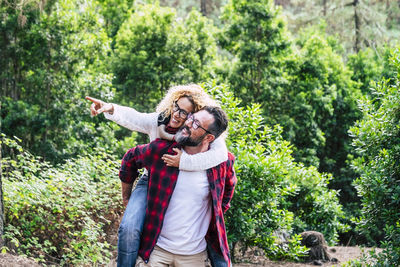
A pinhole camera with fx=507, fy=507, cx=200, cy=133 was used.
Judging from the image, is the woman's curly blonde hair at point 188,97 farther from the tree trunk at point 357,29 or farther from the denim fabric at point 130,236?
the tree trunk at point 357,29

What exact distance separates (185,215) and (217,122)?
2.33ft

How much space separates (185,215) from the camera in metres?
3.50

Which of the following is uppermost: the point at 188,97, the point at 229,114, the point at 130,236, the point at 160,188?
the point at 188,97

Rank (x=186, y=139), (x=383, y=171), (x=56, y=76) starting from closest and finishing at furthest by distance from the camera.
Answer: (x=186, y=139)
(x=383, y=171)
(x=56, y=76)

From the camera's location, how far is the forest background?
6355 millimetres

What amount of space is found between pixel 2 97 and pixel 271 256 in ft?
33.1

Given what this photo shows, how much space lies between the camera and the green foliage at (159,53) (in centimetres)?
1816

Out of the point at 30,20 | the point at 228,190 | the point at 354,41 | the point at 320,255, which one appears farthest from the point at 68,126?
the point at 354,41

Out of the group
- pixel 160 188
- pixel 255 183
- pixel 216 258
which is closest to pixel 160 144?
pixel 160 188

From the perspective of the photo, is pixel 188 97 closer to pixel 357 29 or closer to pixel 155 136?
pixel 155 136

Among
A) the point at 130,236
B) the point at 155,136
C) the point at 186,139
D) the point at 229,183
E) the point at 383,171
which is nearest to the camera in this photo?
the point at 130,236

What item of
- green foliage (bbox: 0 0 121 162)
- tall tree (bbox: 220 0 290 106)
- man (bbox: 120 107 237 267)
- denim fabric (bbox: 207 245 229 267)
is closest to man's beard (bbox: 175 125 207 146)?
man (bbox: 120 107 237 267)

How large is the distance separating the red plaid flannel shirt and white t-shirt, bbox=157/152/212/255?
5cm

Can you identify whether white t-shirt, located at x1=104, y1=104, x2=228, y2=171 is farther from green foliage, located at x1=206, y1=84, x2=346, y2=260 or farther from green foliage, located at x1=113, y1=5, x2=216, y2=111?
green foliage, located at x1=113, y1=5, x2=216, y2=111
